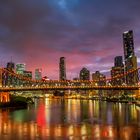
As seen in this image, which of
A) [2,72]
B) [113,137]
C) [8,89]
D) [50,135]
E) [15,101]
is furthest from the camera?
[2,72]

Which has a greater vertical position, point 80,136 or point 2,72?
point 2,72

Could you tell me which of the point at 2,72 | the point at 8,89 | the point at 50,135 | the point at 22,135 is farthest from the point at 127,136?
the point at 2,72

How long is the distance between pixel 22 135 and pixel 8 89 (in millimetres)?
60100

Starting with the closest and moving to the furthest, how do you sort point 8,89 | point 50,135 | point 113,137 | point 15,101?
point 113,137 → point 50,135 → point 8,89 → point 15,101

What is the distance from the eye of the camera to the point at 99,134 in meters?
35.5

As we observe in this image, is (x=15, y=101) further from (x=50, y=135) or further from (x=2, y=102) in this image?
(x=50, y=135)

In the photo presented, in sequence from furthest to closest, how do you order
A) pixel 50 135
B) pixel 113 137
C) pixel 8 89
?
1. pixel 8 89
2. pixel 50 135
3. pixel 113 137

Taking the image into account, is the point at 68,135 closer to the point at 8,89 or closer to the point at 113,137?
the point at 113,137

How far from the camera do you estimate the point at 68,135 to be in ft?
113

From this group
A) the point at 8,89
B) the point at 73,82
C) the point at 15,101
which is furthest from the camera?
the point at 73,82

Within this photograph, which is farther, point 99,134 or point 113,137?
point 99,134

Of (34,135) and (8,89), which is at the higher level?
(8,89)

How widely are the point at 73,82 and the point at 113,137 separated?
8845 centimetres

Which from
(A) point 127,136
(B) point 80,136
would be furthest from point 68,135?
(A) point 127,136
